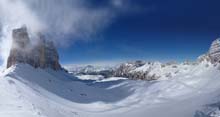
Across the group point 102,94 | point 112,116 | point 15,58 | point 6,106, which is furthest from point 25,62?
point 6,106

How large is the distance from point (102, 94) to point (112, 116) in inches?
2653

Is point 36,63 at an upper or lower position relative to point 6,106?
upper

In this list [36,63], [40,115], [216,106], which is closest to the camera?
[40,115]

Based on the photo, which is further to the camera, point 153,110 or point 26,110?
point 153,110

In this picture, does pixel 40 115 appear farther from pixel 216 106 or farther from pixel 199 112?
pixel 216 106

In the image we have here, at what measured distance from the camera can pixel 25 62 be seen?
171125 mm

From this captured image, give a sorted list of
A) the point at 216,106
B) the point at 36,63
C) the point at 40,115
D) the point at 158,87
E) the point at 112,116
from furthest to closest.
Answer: the point at 36,63
the point at 158,87
the point at 216,106
the point at 112,116
the point at 40,115

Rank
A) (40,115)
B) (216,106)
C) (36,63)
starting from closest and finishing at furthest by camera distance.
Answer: (40,115) → (216,106) → (36,63)

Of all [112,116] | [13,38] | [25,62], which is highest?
[13,38]

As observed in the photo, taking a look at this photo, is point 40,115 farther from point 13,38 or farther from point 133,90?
point 13,38

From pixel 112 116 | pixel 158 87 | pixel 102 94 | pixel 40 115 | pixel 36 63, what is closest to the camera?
pixel 40 115

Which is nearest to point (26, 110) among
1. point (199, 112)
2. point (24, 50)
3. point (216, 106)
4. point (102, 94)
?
point (199, 112)

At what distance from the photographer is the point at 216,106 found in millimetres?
94250

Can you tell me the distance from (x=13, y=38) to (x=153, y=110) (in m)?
117
